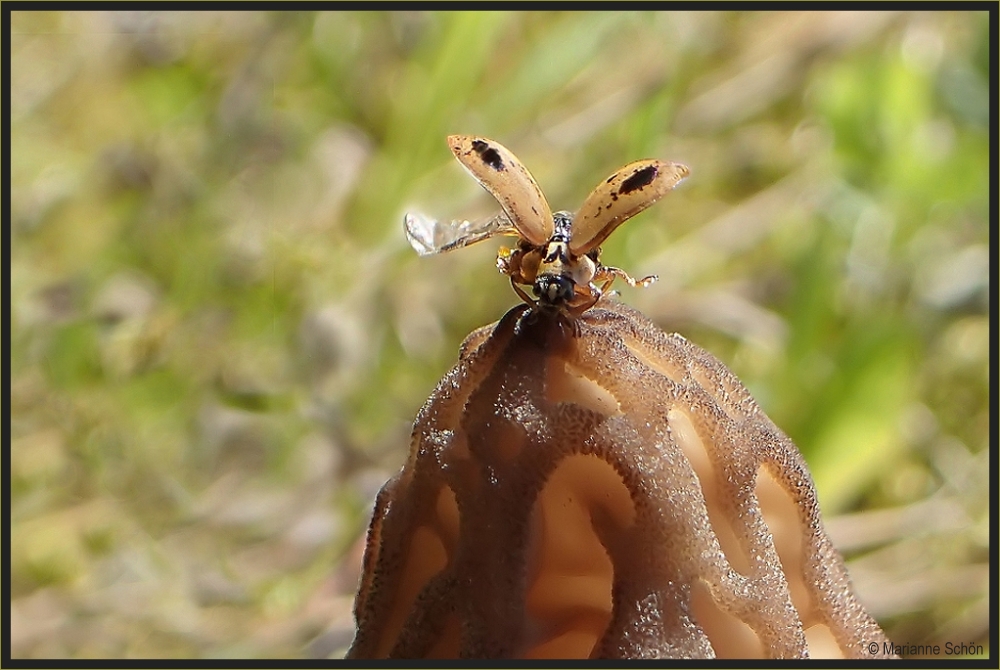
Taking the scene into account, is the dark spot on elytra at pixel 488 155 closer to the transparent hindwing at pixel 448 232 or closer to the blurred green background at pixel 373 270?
the transparent hindwing at pixel 448 232

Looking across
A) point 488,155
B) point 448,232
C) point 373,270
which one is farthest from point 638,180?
point 373,270

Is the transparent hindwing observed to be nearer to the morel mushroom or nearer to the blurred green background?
the morel mushroom

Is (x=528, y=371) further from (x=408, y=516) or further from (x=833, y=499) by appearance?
(x=833, y=499)

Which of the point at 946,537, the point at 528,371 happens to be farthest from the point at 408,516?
the point at 946,537

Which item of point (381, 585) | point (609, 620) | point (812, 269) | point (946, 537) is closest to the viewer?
point (609, 620)

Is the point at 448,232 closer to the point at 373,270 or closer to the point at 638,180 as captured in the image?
the point at 638,180

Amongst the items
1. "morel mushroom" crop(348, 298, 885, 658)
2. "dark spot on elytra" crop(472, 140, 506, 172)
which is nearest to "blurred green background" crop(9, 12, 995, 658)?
"morel mushroom" crop(348, 298, 885, 658)
